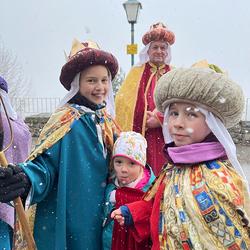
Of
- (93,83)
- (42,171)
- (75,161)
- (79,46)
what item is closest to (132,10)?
(79,46)

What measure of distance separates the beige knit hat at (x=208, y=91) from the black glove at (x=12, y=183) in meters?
0.85

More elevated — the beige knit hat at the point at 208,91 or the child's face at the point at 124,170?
the beige knit hat at the point at 208,91

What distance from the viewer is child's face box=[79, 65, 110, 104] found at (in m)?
2.57

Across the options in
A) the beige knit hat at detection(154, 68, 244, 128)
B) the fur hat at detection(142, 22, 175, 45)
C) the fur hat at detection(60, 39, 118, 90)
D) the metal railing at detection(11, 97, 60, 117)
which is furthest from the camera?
A: the metal railing at detection(11, 97, 60, 117)

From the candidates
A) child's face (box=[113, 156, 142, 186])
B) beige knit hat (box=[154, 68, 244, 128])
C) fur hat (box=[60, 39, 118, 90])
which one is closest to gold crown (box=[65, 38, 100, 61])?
fur hat (box=[60, 39, 118, 90])

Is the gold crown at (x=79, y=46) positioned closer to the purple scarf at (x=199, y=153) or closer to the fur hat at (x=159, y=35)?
the purple scarf at (x=199, y=153)

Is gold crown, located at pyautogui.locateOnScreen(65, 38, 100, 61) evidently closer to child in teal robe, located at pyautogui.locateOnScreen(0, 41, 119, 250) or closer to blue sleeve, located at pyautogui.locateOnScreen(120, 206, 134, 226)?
child in teal robe, located at pyautogui.locateOnScreen(0, 41, 119, 250)

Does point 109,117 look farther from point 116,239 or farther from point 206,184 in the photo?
point 206,184

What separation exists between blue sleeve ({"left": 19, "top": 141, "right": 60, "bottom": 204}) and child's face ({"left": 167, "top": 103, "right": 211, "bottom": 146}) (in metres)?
0.76

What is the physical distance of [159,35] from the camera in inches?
158

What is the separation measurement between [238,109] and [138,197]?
904mm

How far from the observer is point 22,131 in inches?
124

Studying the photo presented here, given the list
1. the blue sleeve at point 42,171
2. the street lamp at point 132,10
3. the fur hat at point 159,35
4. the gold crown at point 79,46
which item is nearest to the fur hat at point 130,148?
the blue sleeve at point 42,171

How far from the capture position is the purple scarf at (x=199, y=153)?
1914 mm
